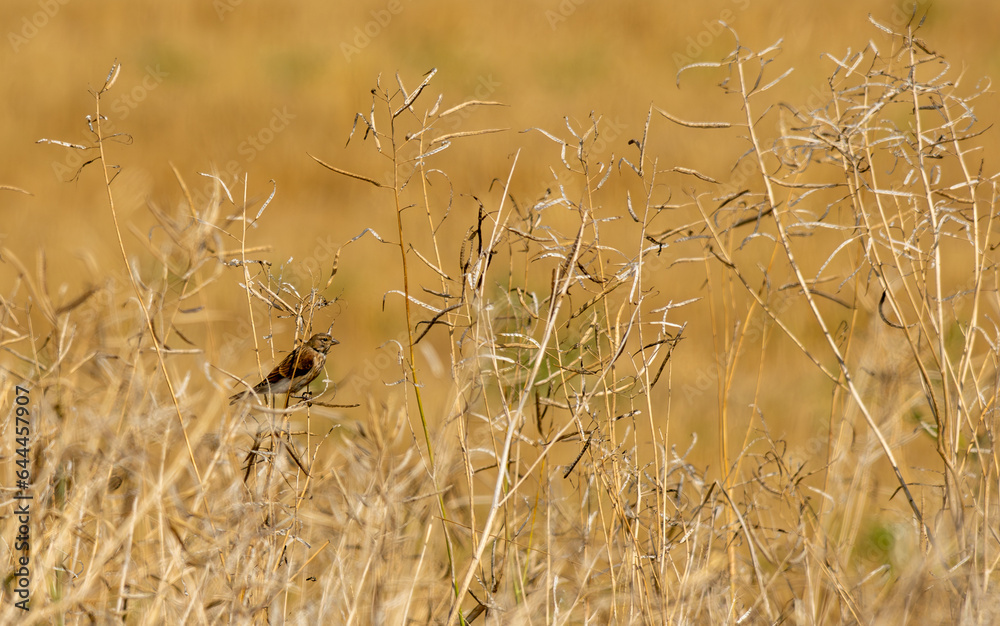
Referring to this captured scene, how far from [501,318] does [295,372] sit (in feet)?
1.56

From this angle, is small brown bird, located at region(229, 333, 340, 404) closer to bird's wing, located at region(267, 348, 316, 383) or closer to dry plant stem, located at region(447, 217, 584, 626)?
bird's wing, located at region(267, 348, 316, 383)

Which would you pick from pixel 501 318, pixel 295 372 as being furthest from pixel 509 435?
pixel 295 372

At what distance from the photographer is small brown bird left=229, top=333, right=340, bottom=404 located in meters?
1.89

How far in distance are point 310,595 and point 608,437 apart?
0.82 meters

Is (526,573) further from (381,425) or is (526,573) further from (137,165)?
(137,165)

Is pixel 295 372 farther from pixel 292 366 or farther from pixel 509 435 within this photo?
pixel 509 435

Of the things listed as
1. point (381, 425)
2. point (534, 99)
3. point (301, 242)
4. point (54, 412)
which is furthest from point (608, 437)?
point (534, 99)

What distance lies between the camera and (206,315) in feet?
5.41

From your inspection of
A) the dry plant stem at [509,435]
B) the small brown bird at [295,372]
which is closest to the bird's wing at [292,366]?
the small brown bird at [295,372]

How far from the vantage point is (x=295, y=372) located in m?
1.91

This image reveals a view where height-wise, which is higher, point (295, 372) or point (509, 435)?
point (295, 372)

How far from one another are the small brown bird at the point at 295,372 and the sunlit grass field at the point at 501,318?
6cm

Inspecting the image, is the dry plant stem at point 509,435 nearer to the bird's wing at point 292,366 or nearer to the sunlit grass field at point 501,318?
the sunlit grass field at point 501,318

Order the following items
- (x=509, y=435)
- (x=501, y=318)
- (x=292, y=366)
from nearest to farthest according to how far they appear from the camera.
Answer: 1. (x=509, y=435)
2. (x=501, y=318)
3. (x=292, y=366)
